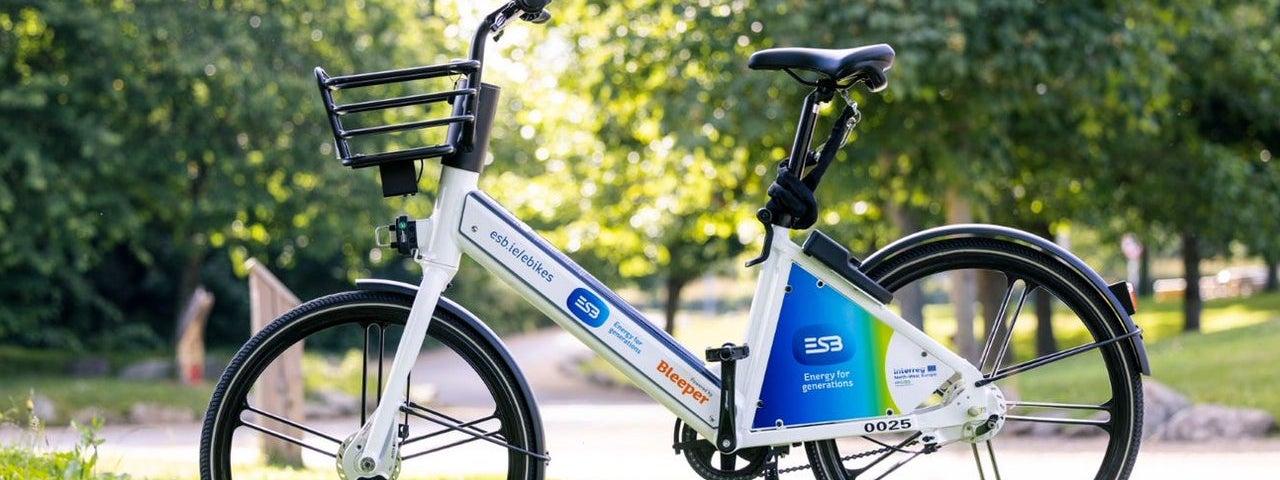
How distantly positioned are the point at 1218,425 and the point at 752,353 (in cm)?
636

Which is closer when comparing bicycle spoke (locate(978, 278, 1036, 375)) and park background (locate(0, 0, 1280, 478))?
bicycle spoke (locate(978, 278, 1036, 375))

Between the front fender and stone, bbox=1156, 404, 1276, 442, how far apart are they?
5616 mm

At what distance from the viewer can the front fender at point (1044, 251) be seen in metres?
3.41

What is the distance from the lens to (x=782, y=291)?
3.42 meters

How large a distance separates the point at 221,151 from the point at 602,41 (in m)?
7.91

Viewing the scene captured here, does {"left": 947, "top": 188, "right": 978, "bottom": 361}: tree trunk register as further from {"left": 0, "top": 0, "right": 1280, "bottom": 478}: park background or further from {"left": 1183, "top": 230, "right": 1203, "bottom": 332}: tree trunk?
{"left": 1183, "top": 230, "right": 1203, "bottom": 332}: tree trunk

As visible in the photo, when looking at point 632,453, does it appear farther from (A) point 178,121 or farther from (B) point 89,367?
(B) point 89,367

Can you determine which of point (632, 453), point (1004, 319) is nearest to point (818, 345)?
point (1004, 319)

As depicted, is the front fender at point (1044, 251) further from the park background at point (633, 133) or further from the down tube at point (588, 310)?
the park background at point (633, 133)

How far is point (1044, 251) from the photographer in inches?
136

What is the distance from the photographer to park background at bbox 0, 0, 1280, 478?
9.09 metres

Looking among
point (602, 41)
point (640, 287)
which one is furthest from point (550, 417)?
point (640, 287)

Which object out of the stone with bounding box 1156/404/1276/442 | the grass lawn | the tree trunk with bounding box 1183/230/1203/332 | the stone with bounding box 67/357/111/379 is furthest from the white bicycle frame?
the tree trunk with bounding box 1183/230/1203/332

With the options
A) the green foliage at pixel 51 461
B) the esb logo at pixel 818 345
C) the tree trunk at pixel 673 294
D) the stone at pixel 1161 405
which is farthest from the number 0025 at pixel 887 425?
the tree trunk at pixel 673 294
